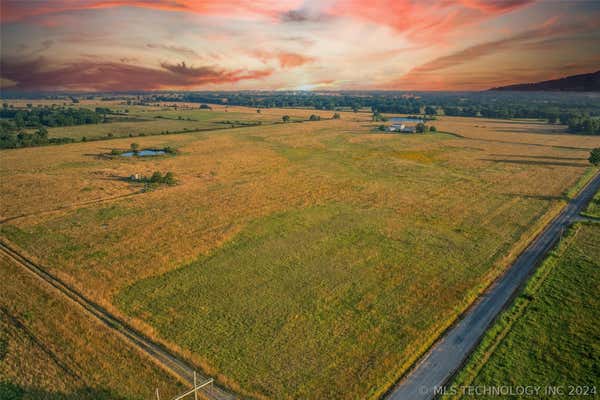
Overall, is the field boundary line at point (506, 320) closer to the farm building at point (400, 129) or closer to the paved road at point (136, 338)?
the paved road at point (136, 338)

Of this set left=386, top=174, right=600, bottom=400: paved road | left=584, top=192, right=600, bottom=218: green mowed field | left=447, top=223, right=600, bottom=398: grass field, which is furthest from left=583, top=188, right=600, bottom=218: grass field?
left=447, top=223, right=600, bottom=398: grass field

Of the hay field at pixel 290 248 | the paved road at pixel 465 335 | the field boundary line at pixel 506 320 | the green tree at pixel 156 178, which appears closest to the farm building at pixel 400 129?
the hay field at pixel 290 248

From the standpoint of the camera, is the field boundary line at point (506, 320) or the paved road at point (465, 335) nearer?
the paved road at point (465, 335)

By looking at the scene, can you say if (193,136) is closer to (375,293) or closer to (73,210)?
(73,210)

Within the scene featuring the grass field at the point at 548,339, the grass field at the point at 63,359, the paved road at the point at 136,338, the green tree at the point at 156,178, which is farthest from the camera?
the green tree at the point at 156,178

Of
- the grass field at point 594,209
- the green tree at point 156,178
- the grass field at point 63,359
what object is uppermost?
the green tree at point 156,178

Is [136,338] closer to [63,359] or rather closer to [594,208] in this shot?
[63,359]

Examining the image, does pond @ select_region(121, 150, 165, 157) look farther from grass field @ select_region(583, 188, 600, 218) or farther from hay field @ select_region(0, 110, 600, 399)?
grass field @ select_region(583, 188, 600, 218)
